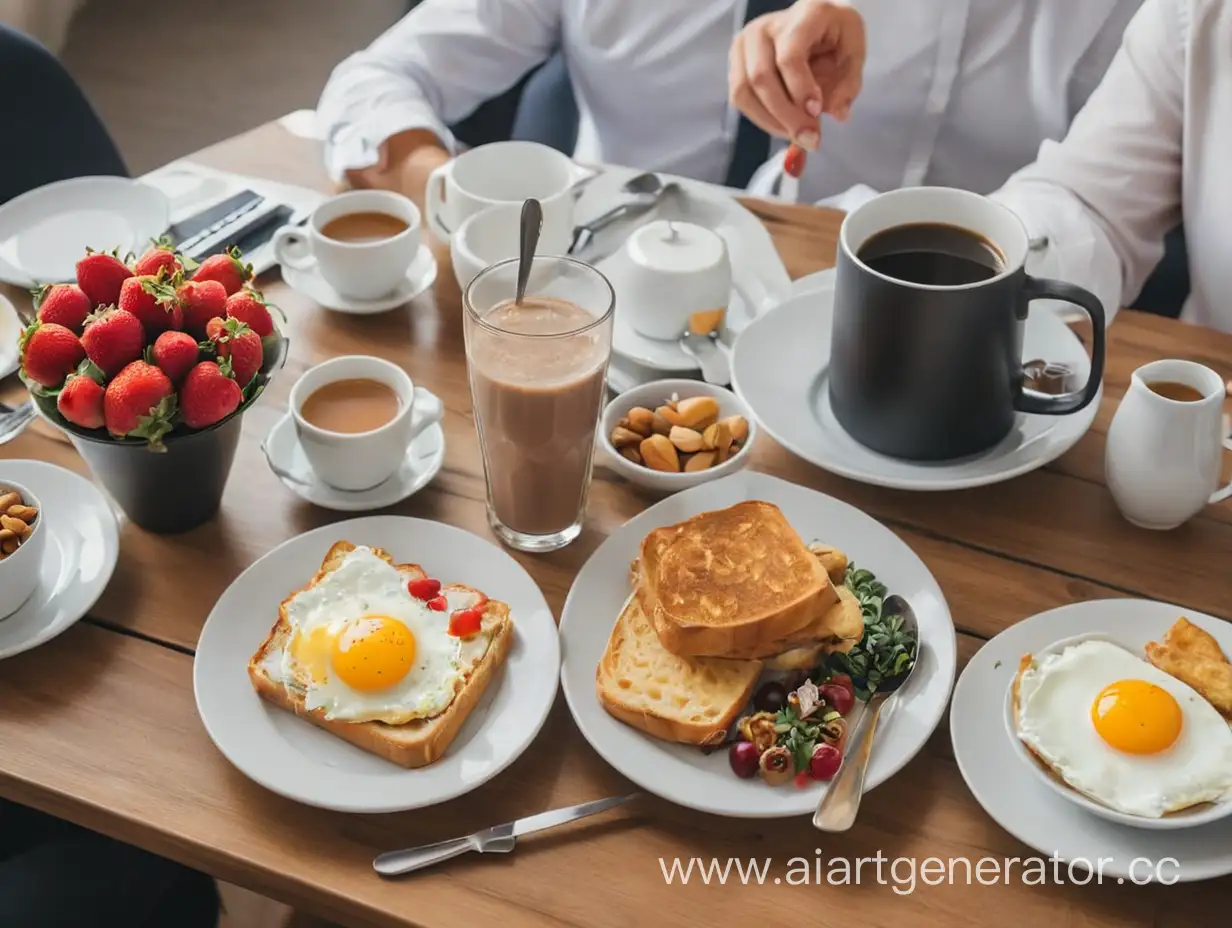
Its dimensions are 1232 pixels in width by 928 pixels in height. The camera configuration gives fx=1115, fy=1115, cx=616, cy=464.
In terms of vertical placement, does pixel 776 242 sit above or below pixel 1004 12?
below

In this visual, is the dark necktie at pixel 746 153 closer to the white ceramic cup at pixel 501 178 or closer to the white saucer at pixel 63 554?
the white ceramic cup at pixel 501 178

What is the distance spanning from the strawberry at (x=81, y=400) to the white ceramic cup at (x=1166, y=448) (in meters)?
0.95

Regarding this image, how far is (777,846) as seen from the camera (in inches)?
34.1

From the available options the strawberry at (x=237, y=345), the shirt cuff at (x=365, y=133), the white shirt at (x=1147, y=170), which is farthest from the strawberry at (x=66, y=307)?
the white shirt at (x=1147, y=170)

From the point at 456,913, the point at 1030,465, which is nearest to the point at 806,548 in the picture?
the point at 1030,465

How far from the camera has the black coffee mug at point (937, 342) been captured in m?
1.04

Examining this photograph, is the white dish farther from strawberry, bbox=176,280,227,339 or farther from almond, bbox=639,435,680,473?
strawberry, bbox=176,280,227,339

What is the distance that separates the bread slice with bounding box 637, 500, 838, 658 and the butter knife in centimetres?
16

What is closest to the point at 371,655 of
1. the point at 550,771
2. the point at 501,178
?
the point at 550,771

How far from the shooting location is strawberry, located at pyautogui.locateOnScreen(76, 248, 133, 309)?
103 centimetres

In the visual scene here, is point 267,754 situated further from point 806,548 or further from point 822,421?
point 822,421

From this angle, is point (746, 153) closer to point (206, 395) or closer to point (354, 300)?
point (354, 300)

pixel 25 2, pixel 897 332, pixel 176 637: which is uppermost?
pixel 897 332

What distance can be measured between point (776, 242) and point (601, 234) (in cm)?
24
